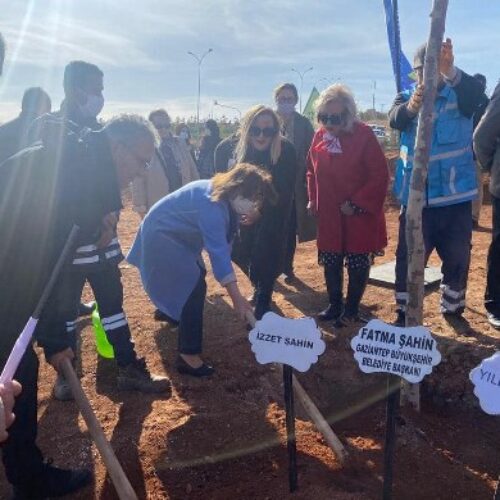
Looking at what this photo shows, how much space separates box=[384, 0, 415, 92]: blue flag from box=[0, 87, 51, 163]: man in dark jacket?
2.38m

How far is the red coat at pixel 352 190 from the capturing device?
12.3ft

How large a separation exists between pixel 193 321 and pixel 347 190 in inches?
55.7

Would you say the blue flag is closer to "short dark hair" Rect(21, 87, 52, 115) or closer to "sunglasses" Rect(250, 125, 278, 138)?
"sunglasses" Rect(250, 125, 278, 138)

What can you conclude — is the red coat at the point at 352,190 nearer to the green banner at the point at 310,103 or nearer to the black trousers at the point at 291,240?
the black trousers at the point at 291,240

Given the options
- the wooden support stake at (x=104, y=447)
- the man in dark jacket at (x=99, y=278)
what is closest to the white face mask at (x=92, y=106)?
the man in dark jacket at (x=99, y=278)

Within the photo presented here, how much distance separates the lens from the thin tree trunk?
8.29ft

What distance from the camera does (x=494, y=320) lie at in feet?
12.9

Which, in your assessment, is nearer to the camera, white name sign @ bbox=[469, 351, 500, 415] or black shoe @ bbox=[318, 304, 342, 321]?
white name sign @ bbox=[469, 351, 500, 415]

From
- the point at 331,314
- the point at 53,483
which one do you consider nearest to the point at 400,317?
the point at 331,314

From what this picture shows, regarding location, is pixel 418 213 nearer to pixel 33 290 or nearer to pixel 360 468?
pixel 360 468

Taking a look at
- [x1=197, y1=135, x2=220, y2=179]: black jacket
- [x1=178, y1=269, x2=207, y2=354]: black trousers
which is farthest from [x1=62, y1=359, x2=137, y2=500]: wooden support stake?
[x1=197, y1=135, x2=220, y2=179]: black jacket

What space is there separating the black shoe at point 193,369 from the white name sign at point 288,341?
1245mm

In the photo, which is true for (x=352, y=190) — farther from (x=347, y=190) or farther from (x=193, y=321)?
(x=193, y=321)

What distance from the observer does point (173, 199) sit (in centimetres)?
327
